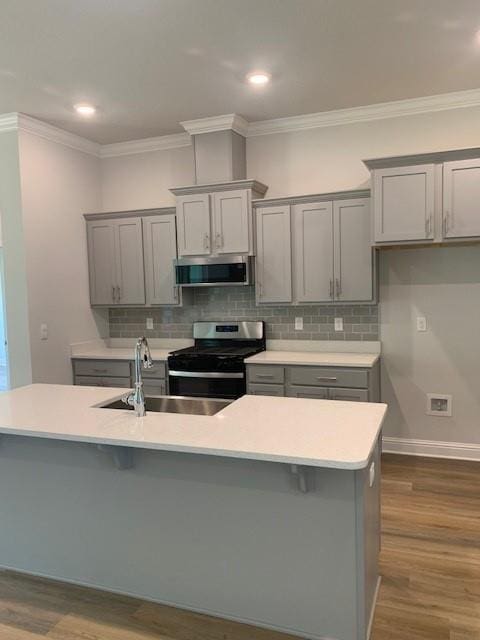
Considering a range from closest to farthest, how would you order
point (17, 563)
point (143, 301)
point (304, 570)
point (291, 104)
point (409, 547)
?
point (304, 570), point (17, 563), point (409, 547), point (291, 104), point (143, 301)

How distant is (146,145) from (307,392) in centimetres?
291

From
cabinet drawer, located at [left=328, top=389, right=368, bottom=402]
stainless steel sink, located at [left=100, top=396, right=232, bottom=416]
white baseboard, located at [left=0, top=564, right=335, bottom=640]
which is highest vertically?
stainless steel sink, located at [left=100, top=396, right=232, bottom=416]

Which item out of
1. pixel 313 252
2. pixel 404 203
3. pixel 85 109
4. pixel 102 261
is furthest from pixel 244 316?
pixel 85 109

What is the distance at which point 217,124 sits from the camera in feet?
14.3

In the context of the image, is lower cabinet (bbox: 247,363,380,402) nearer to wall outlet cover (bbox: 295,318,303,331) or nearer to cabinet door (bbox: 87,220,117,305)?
wall outlet cover (bbox: 295,318,303,331)

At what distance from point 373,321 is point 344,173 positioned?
1.31m

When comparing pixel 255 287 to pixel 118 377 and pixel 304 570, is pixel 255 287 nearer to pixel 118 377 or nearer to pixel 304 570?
pixel 118 377

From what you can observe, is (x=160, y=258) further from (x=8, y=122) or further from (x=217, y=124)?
(x=8, y=122)

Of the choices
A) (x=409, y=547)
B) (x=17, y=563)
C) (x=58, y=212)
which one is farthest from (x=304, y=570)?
(x=58, y=212)

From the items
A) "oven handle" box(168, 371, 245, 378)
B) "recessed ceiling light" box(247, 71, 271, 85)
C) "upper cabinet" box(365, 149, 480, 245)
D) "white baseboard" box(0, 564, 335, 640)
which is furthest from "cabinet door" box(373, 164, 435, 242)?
"white baseboard" box(0, 564, 335, 640)

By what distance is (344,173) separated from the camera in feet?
14.4

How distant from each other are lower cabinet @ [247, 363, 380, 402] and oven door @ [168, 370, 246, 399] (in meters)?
0.10

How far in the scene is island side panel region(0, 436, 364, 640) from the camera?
201 cm

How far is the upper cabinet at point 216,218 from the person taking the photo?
430 centimetres
